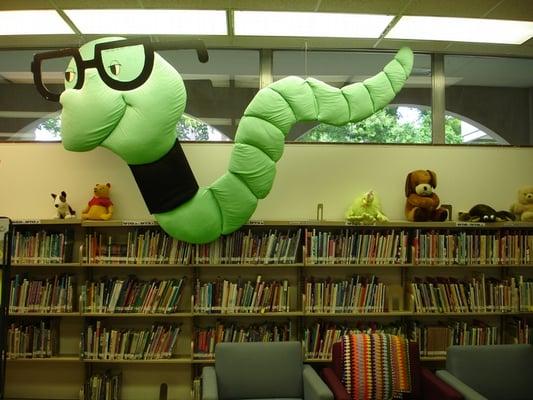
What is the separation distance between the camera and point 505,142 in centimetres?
496

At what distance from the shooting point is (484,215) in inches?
178

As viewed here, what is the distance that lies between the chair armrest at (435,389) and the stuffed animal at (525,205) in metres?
1.87

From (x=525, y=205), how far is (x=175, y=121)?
11.0 ft

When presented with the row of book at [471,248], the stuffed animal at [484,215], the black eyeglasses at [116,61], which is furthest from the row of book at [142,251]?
the stuffed animal at [484,215]

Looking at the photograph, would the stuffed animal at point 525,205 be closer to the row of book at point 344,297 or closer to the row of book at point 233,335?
the row of book at point 344,297

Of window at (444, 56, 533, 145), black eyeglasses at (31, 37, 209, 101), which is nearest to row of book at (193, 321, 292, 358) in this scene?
black eyeglasses at (31, 37, 209, 101)

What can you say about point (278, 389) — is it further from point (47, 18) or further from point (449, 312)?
point (47, 18)

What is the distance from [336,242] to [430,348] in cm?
130

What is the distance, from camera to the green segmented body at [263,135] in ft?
13.2

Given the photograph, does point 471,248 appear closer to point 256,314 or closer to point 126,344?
point 256,314

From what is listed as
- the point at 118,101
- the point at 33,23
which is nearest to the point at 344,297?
the point at 118,101

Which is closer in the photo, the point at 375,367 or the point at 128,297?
the point at 375,367

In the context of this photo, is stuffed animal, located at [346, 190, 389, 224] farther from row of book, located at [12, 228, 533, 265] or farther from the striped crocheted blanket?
the striped crocheted blanket

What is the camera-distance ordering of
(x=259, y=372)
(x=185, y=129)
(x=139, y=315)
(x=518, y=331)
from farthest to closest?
(x=185, y=129) < (x=518, y=331) < (x=139, y=315) < (x=259, y=372)
